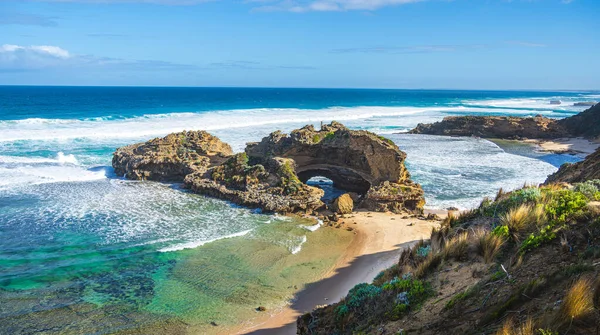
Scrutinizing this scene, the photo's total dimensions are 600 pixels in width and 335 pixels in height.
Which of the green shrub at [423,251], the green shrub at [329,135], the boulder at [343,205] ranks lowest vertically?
the boulder at [343,205]

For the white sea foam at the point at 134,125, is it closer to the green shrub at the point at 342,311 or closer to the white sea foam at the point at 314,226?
the white sea foam at the point at 314,226

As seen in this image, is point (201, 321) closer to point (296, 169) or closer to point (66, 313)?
point (66, 313)

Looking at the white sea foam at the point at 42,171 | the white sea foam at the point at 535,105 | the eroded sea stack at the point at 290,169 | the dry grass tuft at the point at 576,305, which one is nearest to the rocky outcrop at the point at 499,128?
the eroded sea stack at the point at 290,169

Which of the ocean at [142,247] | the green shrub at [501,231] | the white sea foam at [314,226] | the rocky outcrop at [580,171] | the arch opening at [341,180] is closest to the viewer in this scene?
the green shrub at [501,231]

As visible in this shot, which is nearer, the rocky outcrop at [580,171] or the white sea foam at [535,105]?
the rocky outcrop at [580,171]

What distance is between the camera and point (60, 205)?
2072 cm

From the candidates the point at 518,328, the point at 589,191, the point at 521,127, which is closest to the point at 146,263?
the point at 589,191

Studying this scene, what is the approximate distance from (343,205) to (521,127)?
3996 cm

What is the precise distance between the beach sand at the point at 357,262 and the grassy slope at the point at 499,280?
317 cm

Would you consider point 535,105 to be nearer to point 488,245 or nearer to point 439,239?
point 439,239

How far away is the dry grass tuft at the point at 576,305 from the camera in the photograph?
4.52 m

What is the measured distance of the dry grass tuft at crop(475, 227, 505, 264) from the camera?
7.23 m

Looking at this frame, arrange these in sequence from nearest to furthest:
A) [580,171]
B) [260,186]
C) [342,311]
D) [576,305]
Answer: [576,305], [342,311], [580,171], [260,186]

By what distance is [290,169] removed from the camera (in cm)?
2205
